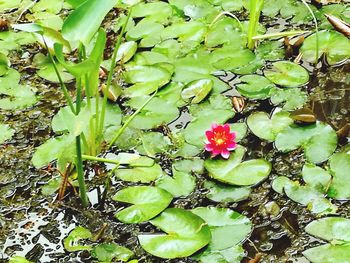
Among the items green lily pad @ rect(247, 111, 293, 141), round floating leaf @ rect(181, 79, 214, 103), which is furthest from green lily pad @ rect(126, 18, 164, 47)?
green lily pad @ rect(247, 111, 293, 141)

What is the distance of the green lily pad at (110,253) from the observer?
1524 mm

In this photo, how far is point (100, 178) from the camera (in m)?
1.77

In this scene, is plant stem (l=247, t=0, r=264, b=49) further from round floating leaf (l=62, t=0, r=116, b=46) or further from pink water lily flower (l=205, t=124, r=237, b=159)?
round floating leaf (l=62, t=0, r=116, b=46)

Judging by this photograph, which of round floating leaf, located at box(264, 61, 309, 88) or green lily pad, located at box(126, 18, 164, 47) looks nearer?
round floating leaf, located at box(264, 61, 309, 88)

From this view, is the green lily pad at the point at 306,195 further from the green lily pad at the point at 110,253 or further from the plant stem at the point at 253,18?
the plant stem at the point at 253,18

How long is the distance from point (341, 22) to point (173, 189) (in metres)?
0.96

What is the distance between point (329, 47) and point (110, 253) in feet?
3.70

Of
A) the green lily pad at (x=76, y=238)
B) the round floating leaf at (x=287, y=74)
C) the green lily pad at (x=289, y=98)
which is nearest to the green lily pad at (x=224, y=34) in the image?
the round floating leaf at (x=287, y=74)

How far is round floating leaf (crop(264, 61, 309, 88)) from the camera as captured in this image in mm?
2014

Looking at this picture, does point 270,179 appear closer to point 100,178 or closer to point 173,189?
point 173,189

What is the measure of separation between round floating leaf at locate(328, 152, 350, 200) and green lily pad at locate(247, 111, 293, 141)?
0.20m

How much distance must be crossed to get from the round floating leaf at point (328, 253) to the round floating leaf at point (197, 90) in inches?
26.5

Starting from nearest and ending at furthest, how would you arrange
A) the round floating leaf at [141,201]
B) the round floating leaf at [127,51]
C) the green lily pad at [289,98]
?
the round floating leaf at [141,201]
the green lily pad at [289,98]
the round floating leaf at [127,51]

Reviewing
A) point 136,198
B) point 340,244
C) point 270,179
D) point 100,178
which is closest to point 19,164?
point 100,178
